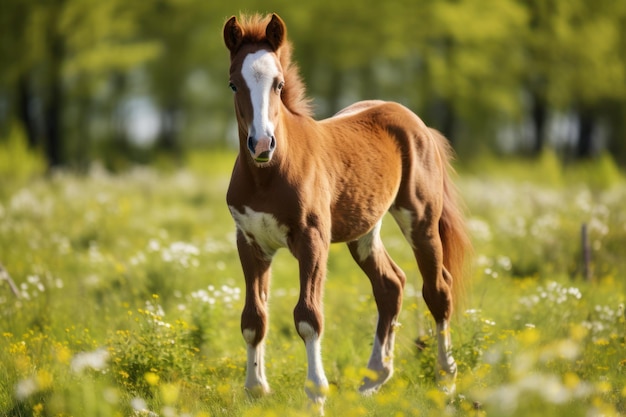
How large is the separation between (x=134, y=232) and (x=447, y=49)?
13.5 m

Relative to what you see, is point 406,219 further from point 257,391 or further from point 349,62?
point 349,62

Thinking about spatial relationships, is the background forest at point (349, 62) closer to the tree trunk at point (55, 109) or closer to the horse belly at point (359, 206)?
the tree trunk at point (55, 109)

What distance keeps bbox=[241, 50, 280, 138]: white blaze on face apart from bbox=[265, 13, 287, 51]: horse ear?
0.13 m

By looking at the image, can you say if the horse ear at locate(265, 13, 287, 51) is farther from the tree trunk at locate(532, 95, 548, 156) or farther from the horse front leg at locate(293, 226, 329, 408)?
the tree trunk at locate(532, 95, 548, 156)

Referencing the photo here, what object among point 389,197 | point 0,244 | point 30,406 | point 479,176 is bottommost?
point 479,176

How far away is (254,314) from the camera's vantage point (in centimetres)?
430

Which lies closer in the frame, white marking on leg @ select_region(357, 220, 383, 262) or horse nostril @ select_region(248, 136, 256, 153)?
horse nostril @ select_region(248, 136, 256, 153)

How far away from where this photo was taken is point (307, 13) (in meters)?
22.5

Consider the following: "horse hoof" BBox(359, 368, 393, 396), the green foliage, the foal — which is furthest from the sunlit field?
the green foliage

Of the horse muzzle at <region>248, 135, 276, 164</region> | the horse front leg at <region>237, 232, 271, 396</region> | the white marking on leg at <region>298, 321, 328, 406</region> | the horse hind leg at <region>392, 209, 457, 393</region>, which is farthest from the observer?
the horse hind leg at <region>392, 209, 457, 393</region>

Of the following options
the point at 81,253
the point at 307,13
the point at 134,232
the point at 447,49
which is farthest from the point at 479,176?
the point at 81,253

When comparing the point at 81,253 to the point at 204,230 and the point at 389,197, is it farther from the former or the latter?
the point at 389,197

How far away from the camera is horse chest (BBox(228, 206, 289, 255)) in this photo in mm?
4055

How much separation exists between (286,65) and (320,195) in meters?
0.82
